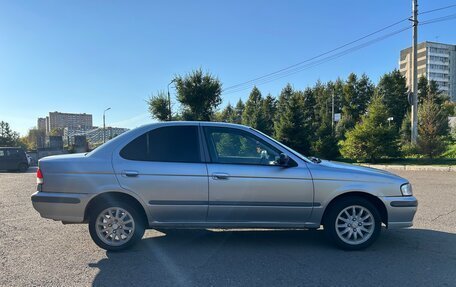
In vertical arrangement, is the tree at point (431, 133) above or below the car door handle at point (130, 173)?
above

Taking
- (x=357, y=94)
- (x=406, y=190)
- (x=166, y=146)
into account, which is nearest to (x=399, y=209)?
(x=406, y=190)

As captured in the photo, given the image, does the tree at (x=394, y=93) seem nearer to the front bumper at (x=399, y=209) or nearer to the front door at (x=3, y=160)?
the front door at (x=3, y=160)

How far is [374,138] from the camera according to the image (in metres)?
21.3

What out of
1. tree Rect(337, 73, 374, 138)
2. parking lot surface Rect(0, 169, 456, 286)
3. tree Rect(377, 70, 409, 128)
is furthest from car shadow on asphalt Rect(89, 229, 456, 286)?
tree Rect(337, 73, 374, 138)

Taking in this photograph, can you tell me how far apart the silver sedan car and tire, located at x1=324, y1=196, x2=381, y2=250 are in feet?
0.04

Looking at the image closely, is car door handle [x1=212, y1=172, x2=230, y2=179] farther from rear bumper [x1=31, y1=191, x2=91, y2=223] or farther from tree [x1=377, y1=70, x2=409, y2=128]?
tree [x1=377, y1=70, x2=409, y2=128]

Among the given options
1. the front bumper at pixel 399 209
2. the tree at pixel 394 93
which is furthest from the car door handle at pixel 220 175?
the tree at pixel 394 93

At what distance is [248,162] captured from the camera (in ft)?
17.5

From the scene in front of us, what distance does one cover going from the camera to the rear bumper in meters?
5.20

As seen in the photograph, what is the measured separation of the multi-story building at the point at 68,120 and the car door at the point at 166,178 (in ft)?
465

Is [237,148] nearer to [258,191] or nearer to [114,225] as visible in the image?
[258,191]

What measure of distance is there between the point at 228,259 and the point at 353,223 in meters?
1.81

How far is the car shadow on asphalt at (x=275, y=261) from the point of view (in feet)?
14.1

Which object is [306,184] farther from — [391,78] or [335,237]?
[391,78]
